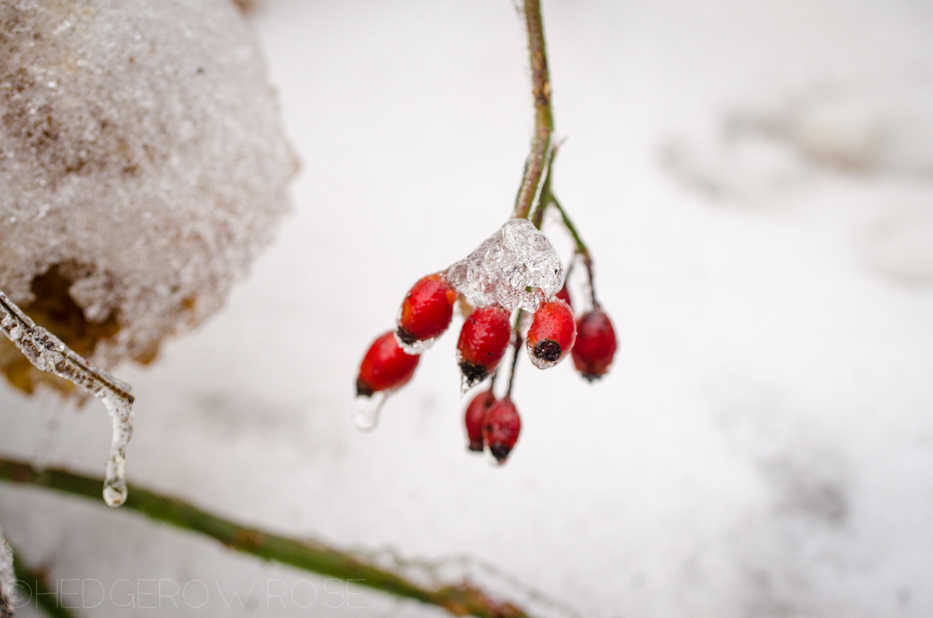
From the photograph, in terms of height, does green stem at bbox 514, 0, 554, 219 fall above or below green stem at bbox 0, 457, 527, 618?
above

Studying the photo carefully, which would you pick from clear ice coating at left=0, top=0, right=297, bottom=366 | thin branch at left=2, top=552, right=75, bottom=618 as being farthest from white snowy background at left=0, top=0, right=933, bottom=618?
clear ice coating at left=0, top=0, right=297, bottom=366

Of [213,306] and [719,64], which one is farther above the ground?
[719,64]

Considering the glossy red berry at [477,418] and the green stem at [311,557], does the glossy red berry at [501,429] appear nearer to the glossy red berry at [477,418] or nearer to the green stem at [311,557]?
the glossy red berry at [477,418]

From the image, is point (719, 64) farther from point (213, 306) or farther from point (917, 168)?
point (213, 306)

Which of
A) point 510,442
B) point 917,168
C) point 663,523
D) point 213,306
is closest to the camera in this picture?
point 510,442

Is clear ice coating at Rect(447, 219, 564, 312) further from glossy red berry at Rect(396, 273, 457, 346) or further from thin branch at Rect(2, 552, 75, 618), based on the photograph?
thin branch at Rect(2, 552, 75, 618)

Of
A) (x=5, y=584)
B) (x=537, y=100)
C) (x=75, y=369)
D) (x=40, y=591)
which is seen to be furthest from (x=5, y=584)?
(x=40, y=591)

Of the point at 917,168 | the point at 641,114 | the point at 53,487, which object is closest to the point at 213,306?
the point at 53,487
